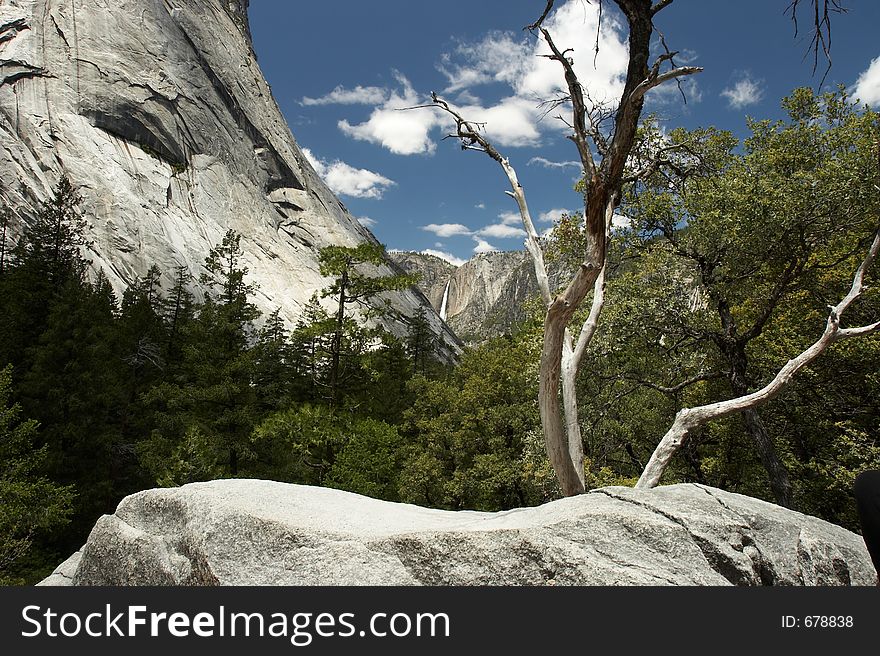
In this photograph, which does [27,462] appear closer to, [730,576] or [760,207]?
[730,576]

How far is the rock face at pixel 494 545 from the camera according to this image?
369 cm

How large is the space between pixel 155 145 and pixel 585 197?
219 ft

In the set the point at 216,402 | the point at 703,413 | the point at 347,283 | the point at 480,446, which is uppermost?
the point at 347,283

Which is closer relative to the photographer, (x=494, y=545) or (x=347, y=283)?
(x=494, y=545)

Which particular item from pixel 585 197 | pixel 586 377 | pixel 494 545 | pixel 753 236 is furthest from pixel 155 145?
pixel 494 545

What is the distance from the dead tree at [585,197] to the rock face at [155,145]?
48.8 m

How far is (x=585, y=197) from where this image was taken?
4.62 m

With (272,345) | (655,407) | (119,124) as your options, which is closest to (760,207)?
(655,407)

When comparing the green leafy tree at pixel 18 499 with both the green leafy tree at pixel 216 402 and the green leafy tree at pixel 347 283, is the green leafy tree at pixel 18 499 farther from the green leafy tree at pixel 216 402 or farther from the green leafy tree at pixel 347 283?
the green leafy tree at pixel 347 283

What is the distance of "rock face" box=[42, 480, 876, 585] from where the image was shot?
369 cm

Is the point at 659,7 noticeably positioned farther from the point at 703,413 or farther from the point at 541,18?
the point at 703,413

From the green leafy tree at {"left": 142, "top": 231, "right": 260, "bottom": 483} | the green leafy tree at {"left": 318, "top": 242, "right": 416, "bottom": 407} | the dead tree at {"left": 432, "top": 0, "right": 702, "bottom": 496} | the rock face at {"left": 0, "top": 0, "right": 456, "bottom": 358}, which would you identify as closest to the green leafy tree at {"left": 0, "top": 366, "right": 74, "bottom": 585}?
the green leafy tree at {"left": 142, "top": 231, "right": 260, "bottom": 483}

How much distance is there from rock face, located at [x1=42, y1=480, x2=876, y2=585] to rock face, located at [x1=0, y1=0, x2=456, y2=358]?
48.2m

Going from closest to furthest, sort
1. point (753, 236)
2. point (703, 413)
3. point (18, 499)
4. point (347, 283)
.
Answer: point (703, 413) → point (753, 236) → point (18, 499) → point (347, 283)
